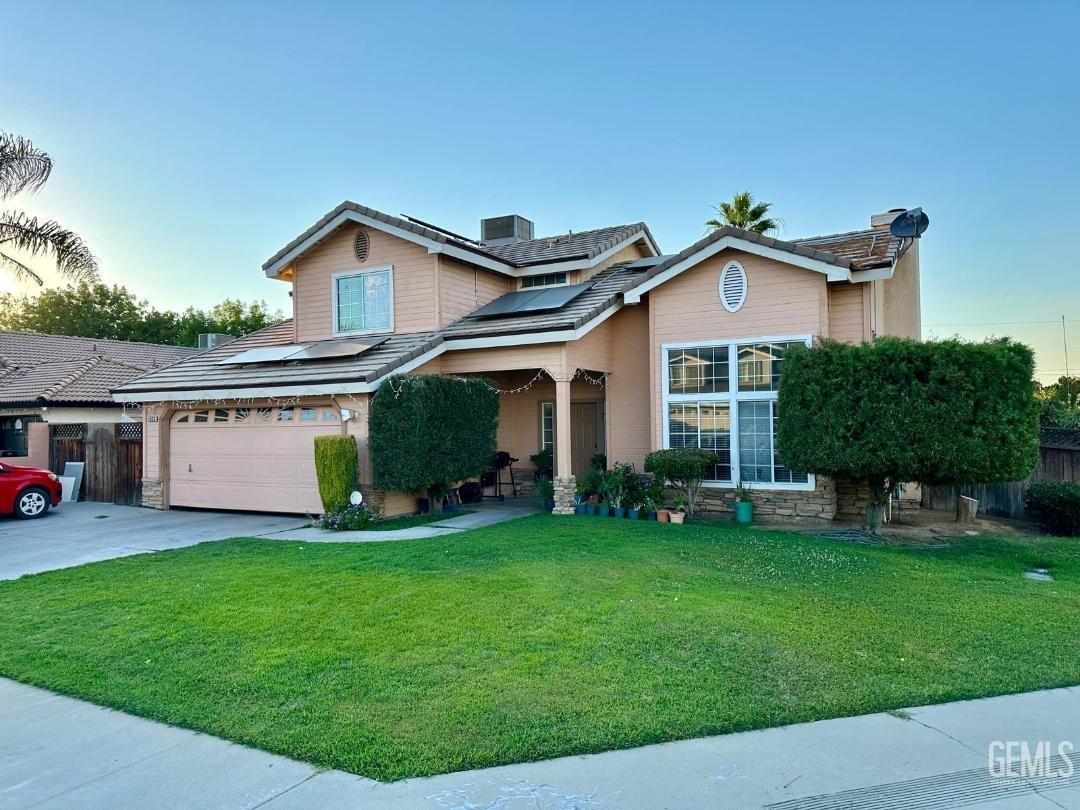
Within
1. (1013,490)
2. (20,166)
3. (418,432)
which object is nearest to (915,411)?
(1013,490)

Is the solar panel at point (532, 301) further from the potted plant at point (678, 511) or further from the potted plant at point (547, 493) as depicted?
the potted plant at point (678, 511)

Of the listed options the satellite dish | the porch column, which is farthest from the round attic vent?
the satellite dish

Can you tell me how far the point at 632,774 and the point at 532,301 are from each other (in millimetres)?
11875

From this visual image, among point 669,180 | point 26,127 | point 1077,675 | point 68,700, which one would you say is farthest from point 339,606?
point 669,180

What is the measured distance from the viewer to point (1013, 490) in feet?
43.0

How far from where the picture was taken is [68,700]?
5000 millimetres

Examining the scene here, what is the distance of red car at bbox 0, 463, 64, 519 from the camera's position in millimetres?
14102

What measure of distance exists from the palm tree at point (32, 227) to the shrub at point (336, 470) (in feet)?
22.9

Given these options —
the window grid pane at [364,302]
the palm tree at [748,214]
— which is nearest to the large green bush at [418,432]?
the window grid pane at [364,302]

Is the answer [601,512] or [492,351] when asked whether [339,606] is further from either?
[492,351]

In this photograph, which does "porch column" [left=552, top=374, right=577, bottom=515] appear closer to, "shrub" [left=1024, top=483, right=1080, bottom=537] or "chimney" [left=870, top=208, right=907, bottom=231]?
"chimney" [left=870, top=208, right=907, bottom=231]

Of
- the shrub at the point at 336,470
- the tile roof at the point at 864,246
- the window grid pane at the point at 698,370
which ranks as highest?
the tile roof at the point at 864,246

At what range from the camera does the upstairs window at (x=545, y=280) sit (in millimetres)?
16359

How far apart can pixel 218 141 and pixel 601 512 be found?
11.9 m
